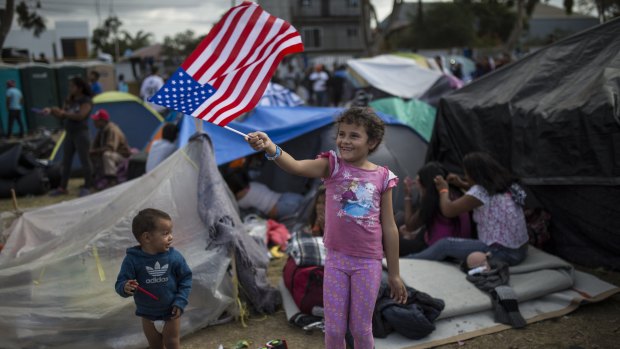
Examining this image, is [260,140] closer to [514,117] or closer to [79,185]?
[514,117]

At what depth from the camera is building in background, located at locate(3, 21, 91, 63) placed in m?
44.8

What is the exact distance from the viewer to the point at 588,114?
13.8 ft

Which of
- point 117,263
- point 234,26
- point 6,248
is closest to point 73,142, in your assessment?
point 6,248

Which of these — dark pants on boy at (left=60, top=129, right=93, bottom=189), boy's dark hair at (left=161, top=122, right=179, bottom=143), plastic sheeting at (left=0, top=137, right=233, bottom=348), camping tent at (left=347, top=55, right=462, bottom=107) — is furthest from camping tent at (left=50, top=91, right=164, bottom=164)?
plastic sheeting at (left=0, top=137, right=233, bottom=348)

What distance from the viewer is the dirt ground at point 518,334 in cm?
343

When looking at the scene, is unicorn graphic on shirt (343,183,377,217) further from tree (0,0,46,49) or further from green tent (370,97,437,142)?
tree (0,0,46,49)

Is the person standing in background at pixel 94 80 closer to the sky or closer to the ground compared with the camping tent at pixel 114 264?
closer to the sky

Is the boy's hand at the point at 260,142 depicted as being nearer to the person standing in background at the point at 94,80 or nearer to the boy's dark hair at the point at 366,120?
the boy's dark hair at the point at 366,120

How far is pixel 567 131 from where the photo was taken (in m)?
4.39

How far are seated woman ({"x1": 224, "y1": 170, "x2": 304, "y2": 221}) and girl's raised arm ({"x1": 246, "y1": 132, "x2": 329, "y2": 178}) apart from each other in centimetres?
364

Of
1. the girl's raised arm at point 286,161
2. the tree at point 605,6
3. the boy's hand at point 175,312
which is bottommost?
the boy's hand at point 175,312

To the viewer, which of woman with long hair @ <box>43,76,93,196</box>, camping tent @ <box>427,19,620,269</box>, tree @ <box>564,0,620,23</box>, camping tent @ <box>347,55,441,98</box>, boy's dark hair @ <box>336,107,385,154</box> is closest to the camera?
boy's dark hair @ <box>336,107,385,154</box>

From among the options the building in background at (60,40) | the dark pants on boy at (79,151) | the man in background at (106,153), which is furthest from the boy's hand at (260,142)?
the building in background at (60,40)

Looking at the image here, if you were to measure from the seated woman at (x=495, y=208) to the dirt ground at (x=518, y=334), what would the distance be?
0.67 m
